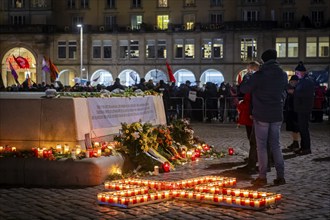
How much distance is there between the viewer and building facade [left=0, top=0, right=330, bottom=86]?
71625mm

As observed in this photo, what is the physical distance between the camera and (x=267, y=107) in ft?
36.3

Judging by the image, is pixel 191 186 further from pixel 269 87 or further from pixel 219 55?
pixel 219 55

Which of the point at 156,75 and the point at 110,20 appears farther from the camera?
the point at 110,20

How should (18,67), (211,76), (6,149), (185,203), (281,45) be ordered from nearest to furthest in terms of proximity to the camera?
(185,203), (6,149), (281,45), (211,76), (18,67)

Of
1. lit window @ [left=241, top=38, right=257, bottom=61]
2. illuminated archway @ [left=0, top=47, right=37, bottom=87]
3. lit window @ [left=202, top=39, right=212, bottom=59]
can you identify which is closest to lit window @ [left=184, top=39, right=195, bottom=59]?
lit window @ [left=202, top=39, right=212, bottom=59]

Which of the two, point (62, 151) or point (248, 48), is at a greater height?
point (248, 48)

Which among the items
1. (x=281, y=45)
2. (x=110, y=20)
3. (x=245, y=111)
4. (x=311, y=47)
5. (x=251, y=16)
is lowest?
(x=245, y=111)

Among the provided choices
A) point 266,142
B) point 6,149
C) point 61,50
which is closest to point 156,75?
point 61,50

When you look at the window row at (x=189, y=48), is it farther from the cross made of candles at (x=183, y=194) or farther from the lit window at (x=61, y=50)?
the cross made of candles at (x=183, y=194)

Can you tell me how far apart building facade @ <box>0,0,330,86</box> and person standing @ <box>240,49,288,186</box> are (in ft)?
195

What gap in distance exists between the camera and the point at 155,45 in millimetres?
73875

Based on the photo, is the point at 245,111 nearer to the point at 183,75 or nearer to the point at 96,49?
the point at 183,75

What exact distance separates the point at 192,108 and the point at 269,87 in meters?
20.6

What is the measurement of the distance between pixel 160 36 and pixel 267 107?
207 ft
